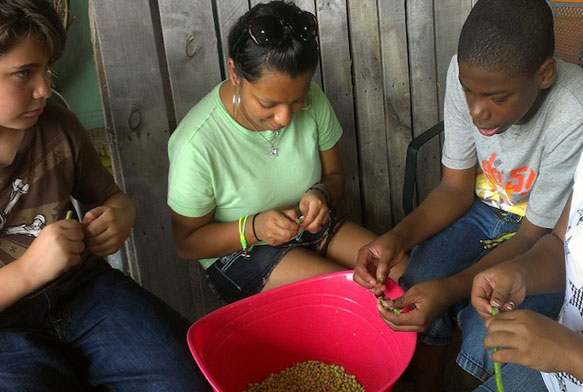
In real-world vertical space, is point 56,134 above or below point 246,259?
above

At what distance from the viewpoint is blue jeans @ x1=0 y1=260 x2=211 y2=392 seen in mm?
1346

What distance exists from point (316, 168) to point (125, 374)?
82 cm

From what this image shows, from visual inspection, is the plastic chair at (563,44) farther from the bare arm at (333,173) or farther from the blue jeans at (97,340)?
the blue jeans at (97,340)

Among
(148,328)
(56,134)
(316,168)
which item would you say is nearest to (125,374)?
(148,328)

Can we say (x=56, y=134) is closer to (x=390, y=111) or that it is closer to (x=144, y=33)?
(x=144, y=33)

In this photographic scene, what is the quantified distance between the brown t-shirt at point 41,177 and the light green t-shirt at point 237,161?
262mm

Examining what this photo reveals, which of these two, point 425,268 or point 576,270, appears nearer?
point 576,270

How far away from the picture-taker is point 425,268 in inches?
67.0

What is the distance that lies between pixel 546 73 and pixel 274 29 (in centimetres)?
67

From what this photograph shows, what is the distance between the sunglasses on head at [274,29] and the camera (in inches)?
58.7

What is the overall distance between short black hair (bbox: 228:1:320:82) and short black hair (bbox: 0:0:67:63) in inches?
17.8

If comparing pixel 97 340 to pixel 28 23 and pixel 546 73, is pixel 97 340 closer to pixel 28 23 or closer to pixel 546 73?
pixel 28 23

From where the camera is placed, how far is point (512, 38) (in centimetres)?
138

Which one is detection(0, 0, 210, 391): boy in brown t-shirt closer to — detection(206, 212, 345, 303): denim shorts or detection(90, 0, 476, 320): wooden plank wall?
detection(206, 212, 345, 303): denim shorts
